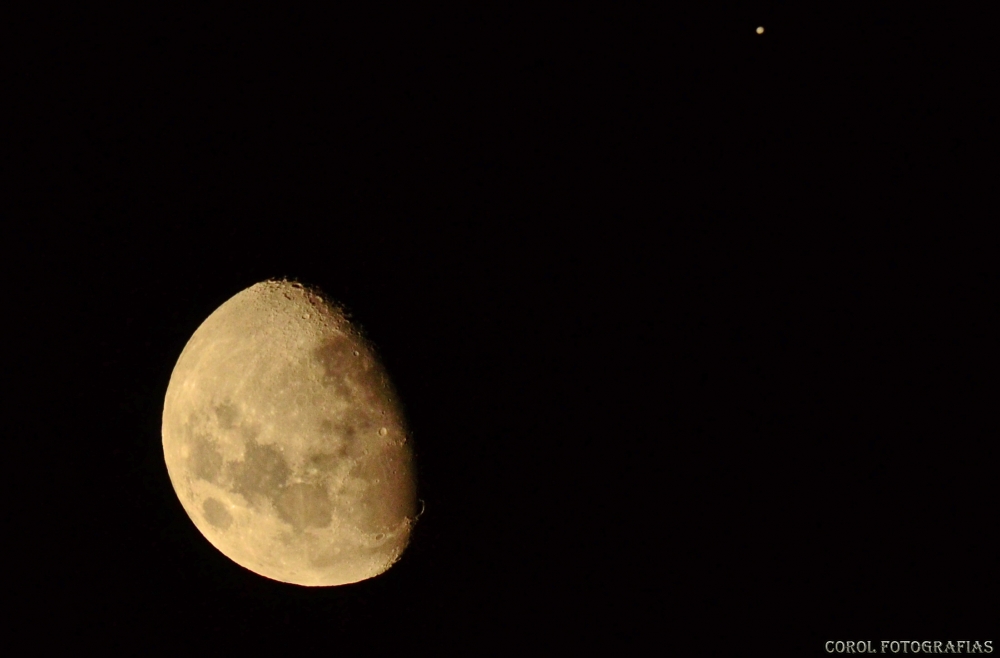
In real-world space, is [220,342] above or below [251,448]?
above

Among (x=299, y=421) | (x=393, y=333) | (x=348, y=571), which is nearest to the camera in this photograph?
(x=299, y=421)

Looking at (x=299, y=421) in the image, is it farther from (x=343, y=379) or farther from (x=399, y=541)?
(x=399, y=541)

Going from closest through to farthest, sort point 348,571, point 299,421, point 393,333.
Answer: point 299,421 < point 393,333 < point 348,571

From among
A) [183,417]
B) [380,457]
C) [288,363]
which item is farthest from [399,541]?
[183,417]

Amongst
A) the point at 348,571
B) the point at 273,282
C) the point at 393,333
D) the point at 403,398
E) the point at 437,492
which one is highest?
the point at 273,282

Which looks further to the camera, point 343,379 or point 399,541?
point 399,541

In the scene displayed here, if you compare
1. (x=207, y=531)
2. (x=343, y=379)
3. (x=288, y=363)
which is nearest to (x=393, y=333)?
(x=343, y=379)
